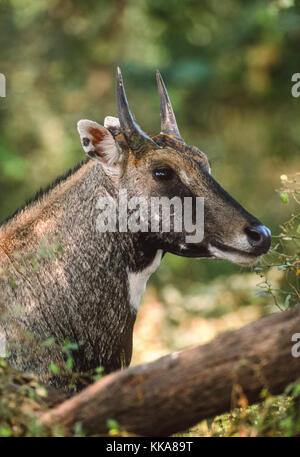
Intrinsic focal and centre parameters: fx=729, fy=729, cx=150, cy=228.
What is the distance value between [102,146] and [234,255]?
4.47ft

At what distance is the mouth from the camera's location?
18.3 ft

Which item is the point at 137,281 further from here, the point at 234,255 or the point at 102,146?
the point at 102,146

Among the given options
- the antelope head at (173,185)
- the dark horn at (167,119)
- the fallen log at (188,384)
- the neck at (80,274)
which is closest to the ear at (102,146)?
the antelope head at (173,185)

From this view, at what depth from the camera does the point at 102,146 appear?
19.1 feet

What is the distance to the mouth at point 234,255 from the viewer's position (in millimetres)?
5586

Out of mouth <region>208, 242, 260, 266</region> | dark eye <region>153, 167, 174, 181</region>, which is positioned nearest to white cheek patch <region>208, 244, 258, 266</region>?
mouth <region>208, 242, 260, 266</region>

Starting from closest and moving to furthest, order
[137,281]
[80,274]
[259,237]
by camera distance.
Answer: [259,237] < [80,274] < [137,281]

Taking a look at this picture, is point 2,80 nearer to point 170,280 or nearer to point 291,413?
point 170,280

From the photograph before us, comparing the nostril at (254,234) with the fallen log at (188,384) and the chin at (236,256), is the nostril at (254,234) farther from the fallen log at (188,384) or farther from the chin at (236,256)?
the fallen log at (188,384)

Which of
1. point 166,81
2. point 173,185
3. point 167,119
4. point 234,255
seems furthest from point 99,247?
point 166,81

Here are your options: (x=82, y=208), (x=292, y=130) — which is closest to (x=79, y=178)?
(x=82, y=208)

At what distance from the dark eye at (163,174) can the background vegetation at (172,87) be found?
6.69 metres

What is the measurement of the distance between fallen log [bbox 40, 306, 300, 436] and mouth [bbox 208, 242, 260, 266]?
1.42 meters

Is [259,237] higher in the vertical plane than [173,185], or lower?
lower
